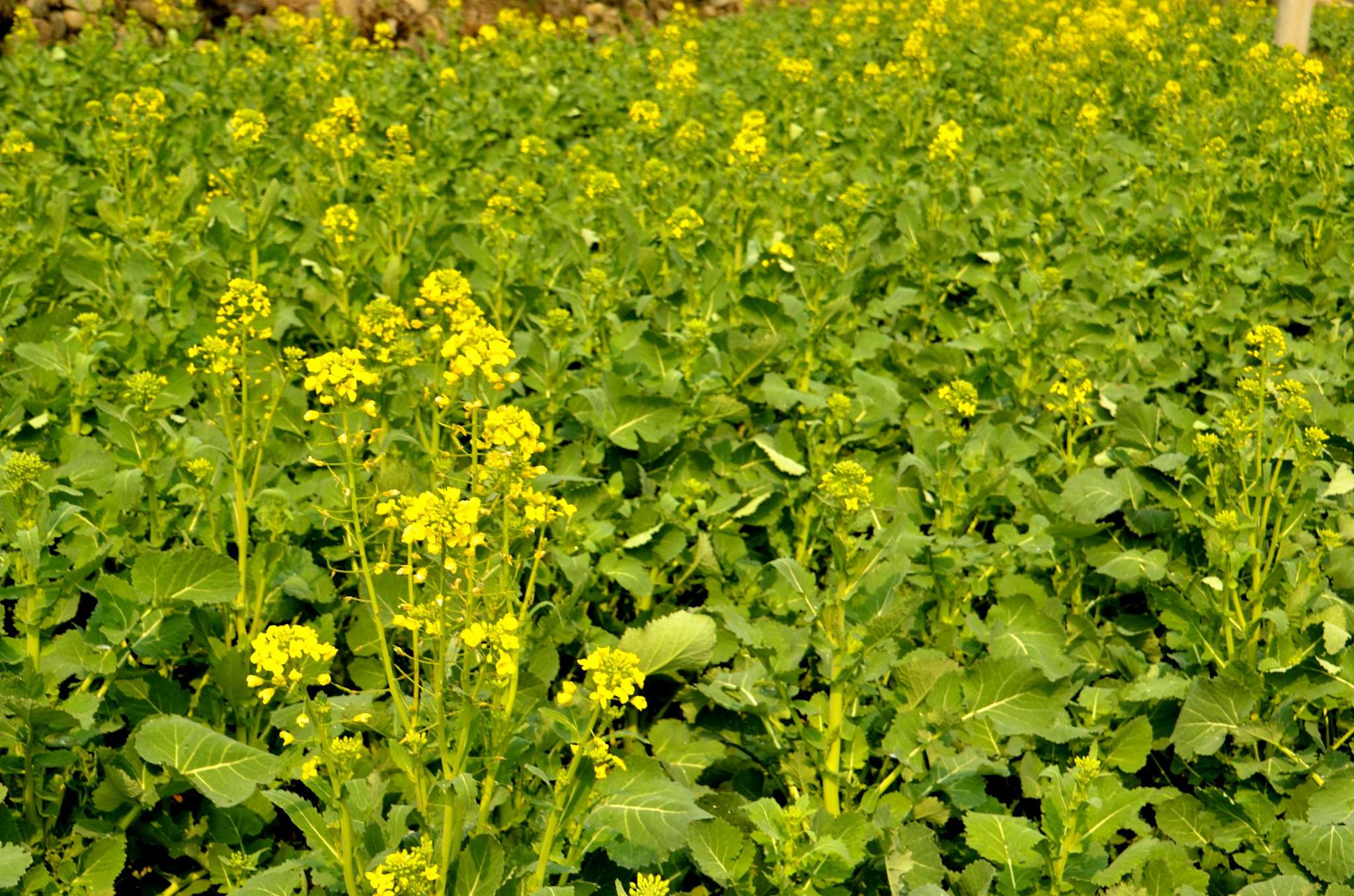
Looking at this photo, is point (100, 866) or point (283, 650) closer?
point (283, 650)

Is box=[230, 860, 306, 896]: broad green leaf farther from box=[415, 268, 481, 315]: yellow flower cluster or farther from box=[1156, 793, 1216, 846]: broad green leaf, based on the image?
box=[1156, 793, 1216, 846]: broad green leaf

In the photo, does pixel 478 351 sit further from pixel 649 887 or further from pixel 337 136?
pixel 337 136

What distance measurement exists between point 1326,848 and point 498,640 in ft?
6.05

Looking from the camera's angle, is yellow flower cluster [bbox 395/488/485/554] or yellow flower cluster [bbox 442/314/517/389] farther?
yellow flower cluster [bbox 442/314/517/389]

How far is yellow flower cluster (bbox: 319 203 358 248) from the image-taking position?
4.78 metres

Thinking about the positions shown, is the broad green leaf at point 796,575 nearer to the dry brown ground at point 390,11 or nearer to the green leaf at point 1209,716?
the green leaf at point 1209,716

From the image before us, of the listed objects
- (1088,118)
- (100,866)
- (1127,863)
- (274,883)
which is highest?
(1088,118)

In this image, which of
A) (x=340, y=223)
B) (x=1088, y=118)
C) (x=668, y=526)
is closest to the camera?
(x=668, y=526)

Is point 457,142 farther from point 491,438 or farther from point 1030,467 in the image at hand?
point 491,438

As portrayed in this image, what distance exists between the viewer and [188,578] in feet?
9.44

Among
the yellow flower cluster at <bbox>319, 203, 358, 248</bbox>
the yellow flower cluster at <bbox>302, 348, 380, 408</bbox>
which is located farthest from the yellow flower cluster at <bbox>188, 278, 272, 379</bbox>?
the yellow flower cluster at <bbox>319, 203, 358, 248</bbox>

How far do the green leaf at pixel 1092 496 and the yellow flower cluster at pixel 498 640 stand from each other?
7.25 ft

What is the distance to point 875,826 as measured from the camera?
264 cm

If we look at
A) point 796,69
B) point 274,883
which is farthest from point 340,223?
point 796,69
